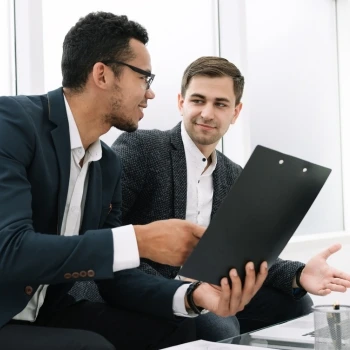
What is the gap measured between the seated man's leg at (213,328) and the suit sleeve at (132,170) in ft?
1.66

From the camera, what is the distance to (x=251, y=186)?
1.37 metres

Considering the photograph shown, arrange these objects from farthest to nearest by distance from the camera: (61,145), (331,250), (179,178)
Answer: (179,178) → (331,250) → (61,145)

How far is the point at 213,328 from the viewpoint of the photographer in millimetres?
2217

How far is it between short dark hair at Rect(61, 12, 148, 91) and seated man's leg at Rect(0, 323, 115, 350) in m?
0.70

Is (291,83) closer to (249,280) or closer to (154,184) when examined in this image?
(154,184)

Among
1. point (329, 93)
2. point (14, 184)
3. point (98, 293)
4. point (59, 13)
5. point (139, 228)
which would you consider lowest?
point (98, 293)

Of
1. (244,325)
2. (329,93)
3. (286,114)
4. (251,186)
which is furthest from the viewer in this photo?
(329,93)

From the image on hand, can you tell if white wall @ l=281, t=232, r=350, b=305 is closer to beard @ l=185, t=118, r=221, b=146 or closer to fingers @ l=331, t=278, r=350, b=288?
beard @ l=185, t=118, r=221, b=146

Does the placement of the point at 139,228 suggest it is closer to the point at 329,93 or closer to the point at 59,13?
the point at 59,13

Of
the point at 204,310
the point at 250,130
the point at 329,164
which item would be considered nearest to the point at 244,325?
the point at 204,310

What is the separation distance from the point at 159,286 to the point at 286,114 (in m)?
2.90

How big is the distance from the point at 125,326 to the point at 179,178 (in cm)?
79

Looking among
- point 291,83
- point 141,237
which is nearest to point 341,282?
point 141,237

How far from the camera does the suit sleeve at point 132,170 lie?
240 cm
